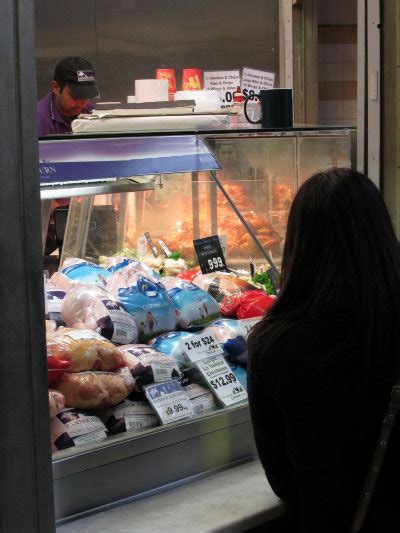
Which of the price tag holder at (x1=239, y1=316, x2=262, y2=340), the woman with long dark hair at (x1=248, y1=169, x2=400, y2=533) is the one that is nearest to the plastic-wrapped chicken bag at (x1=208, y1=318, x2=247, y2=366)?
the price tag holder at (x1=239, y1=316, x2=262, y2=340)

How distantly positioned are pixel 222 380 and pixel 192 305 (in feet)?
1.05

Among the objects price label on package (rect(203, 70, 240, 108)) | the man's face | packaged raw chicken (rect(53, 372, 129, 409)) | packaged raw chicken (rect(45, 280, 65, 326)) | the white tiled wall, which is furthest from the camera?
the white tiled wall

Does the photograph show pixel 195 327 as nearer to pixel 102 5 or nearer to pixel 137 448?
pixel 137 448

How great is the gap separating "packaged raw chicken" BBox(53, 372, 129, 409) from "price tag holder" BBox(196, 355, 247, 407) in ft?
0.96

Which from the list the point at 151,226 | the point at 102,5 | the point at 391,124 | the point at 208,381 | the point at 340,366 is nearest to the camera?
the point at 340,366

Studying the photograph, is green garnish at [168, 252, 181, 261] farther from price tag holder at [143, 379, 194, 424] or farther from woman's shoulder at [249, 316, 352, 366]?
woman's shoulder at [249, 316, 352, 366]

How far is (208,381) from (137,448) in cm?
38

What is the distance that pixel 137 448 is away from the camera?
233 centimetres

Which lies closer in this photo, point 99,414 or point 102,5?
point 99,414

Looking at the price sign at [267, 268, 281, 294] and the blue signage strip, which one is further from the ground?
the blue signage strip

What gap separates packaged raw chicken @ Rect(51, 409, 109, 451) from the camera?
229 cm

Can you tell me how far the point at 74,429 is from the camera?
231cm

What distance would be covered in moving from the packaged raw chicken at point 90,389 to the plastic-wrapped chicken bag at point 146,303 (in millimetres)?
324

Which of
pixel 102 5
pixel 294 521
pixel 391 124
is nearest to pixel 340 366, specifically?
pixel 294 521
